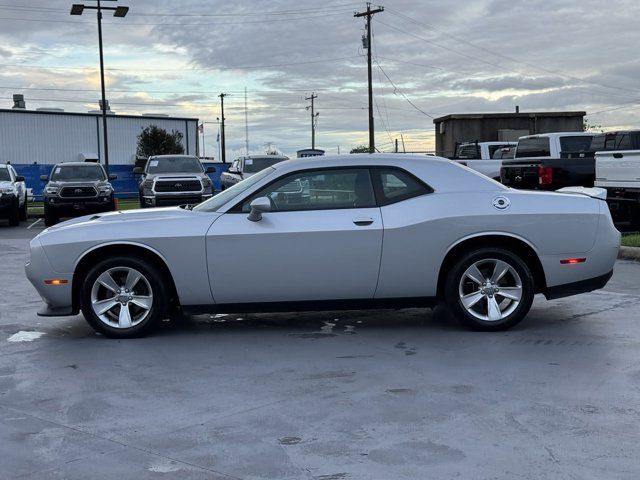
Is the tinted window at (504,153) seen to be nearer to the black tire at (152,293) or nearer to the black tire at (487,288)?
the black tire at (487,288)

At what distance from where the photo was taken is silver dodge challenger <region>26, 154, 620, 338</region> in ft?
21.5

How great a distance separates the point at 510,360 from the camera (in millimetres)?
5844

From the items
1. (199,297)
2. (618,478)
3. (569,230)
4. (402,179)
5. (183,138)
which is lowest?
(618,478)

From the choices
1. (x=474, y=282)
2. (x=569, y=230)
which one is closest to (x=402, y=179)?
(x=474, y=282)

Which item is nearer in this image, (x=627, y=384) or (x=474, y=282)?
(x=627, y=384)

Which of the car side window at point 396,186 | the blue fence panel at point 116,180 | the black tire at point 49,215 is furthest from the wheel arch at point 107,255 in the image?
the blue fence panel at point 116,180

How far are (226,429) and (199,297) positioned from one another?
2.36 m

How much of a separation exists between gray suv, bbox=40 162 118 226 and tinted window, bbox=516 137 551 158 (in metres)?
11.7

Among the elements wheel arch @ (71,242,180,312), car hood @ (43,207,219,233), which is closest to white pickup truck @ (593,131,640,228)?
car hood @ (43,207,219,233)

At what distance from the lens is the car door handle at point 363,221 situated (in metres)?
6.59

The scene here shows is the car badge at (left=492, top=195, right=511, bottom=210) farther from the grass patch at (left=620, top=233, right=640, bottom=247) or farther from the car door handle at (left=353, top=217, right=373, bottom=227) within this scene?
the grass patch at (left=620, top=233, right=640, bottom=247)

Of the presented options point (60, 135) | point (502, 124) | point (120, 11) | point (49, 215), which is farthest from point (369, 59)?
point (60, 135)

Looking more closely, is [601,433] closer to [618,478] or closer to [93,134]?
[618,478]

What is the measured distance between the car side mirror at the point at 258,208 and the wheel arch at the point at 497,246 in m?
1.61
